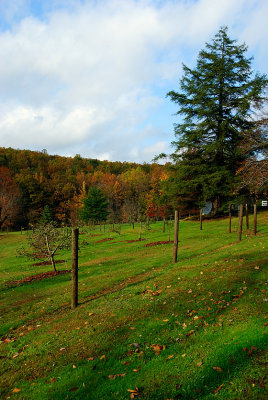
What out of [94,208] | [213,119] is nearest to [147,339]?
[213,119]

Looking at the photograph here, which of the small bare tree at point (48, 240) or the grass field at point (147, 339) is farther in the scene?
the small bare tree at point (48, 240)

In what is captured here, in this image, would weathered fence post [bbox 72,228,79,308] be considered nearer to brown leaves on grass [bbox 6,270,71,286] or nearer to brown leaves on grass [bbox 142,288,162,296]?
brown leaves on grass [bbox 142,288,162,296]

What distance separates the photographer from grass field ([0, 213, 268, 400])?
166 inches

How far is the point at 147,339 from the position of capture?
19.2 feet

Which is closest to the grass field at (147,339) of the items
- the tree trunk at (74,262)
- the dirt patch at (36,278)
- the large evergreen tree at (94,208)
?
the tree trunk at (74,262)

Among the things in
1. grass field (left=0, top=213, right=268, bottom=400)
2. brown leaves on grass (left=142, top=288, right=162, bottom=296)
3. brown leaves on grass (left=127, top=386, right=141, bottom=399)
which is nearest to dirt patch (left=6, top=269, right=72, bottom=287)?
grass field (left=0, top=213, right=268, bottom=400)

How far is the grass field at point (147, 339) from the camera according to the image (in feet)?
13.8

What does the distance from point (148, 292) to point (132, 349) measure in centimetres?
360

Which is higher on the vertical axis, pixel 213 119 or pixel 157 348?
pixel 213 119

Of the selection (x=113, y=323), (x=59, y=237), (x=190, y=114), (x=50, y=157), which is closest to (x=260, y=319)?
(x=113, y=323)

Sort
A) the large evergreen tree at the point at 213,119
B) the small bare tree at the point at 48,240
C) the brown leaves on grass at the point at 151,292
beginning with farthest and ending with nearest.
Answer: the large evergreen tree at the point at 213,119 < the small bare tree at the point at 48,240 < the brown leaves on grass at the point at 151,292

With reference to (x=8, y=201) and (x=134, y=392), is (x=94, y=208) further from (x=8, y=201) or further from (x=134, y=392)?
(x=134, y=392)

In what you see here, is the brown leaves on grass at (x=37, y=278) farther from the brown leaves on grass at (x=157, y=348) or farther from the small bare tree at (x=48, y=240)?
the brown leaves on grass at (x=157, y=348)

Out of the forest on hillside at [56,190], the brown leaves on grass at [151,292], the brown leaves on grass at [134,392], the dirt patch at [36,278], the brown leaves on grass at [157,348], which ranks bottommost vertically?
the dirt patch at [36,278]
